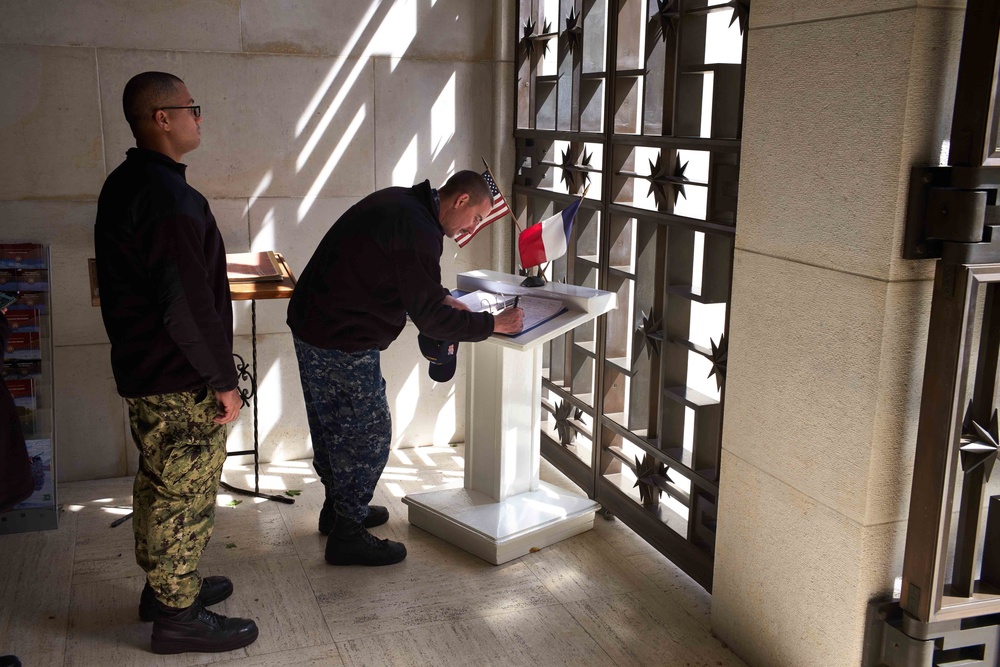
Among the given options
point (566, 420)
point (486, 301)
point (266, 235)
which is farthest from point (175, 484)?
point (566, 420)

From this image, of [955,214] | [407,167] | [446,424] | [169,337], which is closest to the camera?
[955,214]

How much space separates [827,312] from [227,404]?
78.4 inches

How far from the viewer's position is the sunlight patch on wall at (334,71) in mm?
5070

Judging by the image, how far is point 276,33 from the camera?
4938 mm

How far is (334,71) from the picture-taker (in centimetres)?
508

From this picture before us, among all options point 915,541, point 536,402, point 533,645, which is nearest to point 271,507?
point 536,402

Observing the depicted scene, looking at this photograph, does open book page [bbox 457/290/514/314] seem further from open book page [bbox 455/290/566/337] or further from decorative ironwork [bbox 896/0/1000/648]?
decorative ironwork [bbox 896/0/1000/648]

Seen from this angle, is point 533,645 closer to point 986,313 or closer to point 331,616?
point 331,616

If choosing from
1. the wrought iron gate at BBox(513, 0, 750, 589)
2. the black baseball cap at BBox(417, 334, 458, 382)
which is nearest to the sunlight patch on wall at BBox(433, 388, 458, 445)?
the wrought iron gate at BBox(513, 0, 750, 589)

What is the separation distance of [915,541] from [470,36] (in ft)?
12.3

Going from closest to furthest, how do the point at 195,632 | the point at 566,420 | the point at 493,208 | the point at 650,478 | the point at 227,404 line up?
the point at 227,404, the point at 195,632, the point at 493,208, the point at 650,478, the point at 566,420

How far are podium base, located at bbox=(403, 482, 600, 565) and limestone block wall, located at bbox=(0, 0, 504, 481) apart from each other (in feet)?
4.20

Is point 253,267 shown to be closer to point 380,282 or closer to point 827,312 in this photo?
point 380,282

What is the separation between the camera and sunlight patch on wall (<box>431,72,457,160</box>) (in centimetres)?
532
